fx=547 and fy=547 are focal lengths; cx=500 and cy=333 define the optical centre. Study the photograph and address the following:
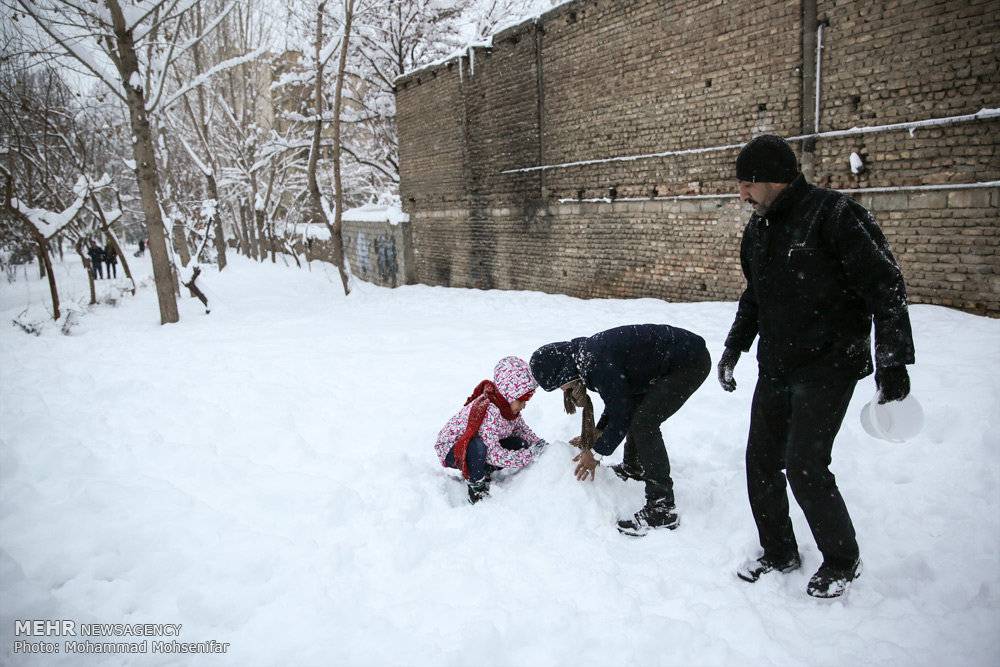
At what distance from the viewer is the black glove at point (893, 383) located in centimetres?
220

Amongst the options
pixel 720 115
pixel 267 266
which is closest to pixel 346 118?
pixel 267 266

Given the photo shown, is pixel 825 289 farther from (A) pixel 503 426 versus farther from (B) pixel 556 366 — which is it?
(A) pixel 503 426

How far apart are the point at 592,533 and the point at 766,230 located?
6.28 ft

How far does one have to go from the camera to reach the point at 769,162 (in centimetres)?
242

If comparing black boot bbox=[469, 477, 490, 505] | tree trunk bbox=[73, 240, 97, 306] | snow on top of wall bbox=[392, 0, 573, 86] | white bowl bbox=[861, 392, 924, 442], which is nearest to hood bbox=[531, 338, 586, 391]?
black boot bbox=[469, 477, 490, 505]

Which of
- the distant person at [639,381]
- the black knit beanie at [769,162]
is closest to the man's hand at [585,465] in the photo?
the distant person at [639,381]

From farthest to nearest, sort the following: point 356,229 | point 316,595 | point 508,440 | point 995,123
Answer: point 356,229
point 995,123
point 508,440
point 316,595

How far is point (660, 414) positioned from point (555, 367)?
2.18ft

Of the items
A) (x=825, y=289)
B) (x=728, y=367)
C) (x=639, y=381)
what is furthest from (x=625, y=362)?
(x=825, y=289)

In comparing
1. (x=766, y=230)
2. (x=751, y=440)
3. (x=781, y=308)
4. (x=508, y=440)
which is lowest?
(x=508, y=440)

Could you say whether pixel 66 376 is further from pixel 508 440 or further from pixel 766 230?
pixel 766 230

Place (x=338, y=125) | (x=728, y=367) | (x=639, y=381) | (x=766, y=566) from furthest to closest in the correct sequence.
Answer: (x=338, y=125) → (x=639, y=381) → (x=728, y=367) → (x=766, y=566)

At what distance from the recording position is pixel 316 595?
272cm

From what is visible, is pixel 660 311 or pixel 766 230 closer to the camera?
pixel 766 230
